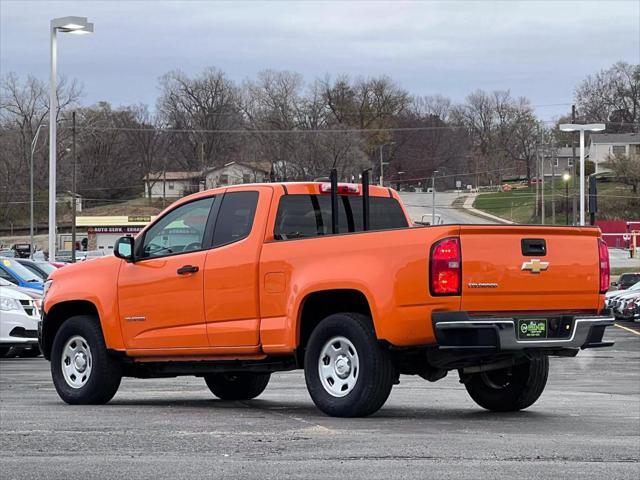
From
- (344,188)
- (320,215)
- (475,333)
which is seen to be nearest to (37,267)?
(344,188)

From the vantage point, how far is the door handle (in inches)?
428

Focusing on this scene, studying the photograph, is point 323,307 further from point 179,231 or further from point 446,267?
point 179,231

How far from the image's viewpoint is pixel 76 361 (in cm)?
1195

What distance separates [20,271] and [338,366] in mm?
16698

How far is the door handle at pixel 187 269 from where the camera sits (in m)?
10.9

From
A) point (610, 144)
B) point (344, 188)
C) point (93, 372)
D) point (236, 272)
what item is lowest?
point (93, 372)

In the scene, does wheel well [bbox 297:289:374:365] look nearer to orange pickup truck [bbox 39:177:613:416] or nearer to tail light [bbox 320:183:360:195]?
orange pickup truck [bbox 39:177:613:416]

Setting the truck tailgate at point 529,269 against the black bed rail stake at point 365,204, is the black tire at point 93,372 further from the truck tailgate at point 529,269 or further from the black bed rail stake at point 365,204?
the truck tailgate at point 529,269

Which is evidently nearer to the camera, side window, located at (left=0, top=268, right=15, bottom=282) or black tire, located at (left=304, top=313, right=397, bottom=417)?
black tire, located at (left=304, top=313, right=397, bottom=417)

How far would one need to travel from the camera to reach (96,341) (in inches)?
462

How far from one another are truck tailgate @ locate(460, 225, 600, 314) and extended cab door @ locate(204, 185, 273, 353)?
6.95 feet

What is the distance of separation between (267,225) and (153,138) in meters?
115

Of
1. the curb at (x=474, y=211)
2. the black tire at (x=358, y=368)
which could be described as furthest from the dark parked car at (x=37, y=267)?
the curb at (x=474, y=211)

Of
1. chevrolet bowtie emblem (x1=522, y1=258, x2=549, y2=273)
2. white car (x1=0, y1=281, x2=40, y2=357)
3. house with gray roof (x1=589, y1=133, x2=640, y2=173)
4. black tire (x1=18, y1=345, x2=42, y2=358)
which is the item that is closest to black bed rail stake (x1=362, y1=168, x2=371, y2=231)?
chevrolet bowtie emblem (x1=522, y1=258, x2=549, y2=273)
